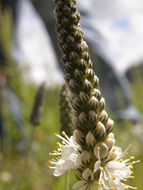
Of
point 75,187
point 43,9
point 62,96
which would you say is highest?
point 43,9

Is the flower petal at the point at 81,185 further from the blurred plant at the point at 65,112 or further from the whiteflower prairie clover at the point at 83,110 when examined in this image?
the blurred plant at the point at 65,112

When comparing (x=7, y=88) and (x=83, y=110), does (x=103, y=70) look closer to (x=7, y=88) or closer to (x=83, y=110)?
(x=7, y=88)

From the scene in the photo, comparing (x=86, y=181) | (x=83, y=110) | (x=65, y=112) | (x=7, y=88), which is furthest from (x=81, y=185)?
(x=7, y=88)

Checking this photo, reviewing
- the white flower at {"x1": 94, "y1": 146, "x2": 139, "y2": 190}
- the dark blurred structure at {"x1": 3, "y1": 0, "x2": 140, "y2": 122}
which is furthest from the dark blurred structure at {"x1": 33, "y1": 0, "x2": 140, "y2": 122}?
the white flower at {"x1": 94, "y1": 146, "x2": 139, "y2": 190}

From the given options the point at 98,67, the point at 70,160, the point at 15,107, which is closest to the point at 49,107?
the point at 15,107

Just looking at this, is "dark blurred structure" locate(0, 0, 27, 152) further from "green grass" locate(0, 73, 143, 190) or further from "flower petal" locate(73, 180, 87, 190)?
"flower petal" locate(73, 180, 87, 190)

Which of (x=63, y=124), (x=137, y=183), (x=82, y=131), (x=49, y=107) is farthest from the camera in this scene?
(x=49, y=107)

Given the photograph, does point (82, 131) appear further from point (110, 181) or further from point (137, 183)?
point (137, 183)
